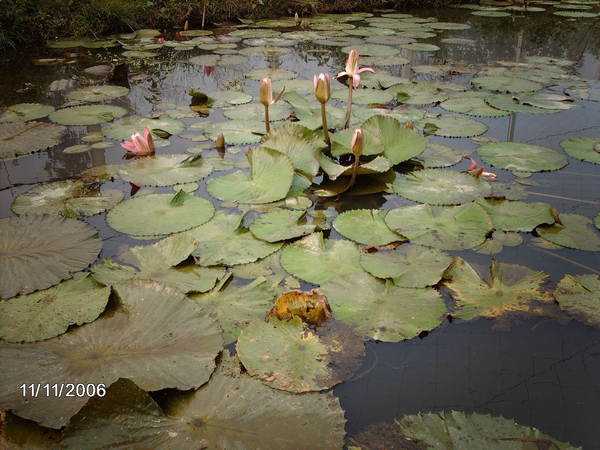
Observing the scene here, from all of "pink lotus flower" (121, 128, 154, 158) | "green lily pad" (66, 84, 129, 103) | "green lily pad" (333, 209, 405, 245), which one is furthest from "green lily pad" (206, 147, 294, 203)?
"green lily pad" (66, 84, 129, 103)

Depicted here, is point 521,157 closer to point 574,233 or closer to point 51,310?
point 574,233

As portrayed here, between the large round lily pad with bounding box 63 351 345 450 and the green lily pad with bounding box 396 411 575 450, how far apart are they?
0.62 feet

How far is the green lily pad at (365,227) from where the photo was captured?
1882mm

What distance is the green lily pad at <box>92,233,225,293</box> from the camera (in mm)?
1644

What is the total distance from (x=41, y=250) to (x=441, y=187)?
173cm

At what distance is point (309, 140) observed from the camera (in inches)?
95.1

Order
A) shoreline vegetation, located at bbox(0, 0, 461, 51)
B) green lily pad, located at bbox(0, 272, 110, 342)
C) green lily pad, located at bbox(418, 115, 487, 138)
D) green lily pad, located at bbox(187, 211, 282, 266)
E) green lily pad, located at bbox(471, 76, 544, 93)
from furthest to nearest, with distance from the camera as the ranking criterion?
shoreline vegetation, located at bbox(0, 0, 461, 51) < green lily pad, located at bbox(471, 76, 544, 93) < green lily pad, located at bbox(418, 115, 487, 138) < green lily pad, located at bbox(187, 211, 282, 266) < green lily pad, located at bbox(0, 272, 110, 342)

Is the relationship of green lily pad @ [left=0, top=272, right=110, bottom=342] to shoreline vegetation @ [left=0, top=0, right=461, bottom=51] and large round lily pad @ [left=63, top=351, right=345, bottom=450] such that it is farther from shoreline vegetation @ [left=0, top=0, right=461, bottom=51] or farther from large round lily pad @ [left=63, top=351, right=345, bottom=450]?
shoreline vegetation @ [left=0, top=0, right=461, bottom=51]

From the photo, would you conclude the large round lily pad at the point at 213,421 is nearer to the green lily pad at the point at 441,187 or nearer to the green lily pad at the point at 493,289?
the green lily pad at the point at 493,289

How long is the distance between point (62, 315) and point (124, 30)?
19.0 ft

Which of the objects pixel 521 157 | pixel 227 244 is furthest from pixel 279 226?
pixel 521 157

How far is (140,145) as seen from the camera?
2617 millimetres

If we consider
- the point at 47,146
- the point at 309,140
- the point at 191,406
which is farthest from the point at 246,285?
the point at 47,146

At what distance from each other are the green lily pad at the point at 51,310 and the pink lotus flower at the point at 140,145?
46.1 inches
